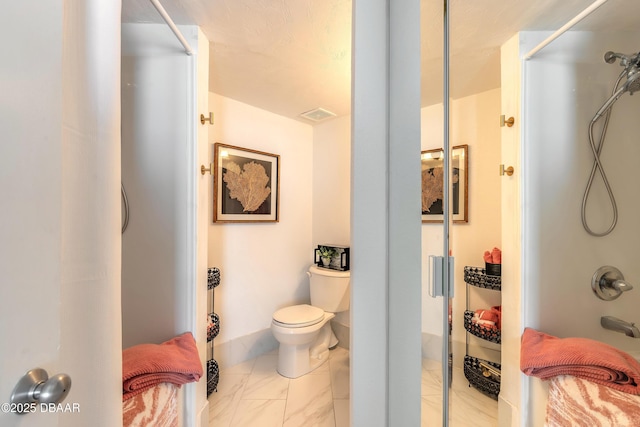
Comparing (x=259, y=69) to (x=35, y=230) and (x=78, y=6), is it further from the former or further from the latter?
(x=35, y=230)

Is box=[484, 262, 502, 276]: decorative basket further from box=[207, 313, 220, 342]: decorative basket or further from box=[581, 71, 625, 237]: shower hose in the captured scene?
box=[207, 313, 220, 342]: decorative basket

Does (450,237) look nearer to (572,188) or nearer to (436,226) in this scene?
(436,226)

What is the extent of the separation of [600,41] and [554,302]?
1.24 feet

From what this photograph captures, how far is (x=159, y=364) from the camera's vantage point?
0.78 meters

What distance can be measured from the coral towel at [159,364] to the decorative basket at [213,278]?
617mm

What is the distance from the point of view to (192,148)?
96cm

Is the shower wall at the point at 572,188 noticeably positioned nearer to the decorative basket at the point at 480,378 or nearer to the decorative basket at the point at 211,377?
the decorative basket at the point at 480,378

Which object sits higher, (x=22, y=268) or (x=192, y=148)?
(x=192, y=148)

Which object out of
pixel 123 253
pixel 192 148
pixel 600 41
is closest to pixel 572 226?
pixel 600 41

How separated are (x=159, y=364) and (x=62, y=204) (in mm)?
655

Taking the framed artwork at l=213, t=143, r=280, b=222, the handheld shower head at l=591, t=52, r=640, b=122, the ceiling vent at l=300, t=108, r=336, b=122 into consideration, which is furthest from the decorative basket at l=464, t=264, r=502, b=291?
the ceiling vent at l=300, t=108, r=336, b=122

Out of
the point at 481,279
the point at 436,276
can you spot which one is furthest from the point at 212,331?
the point at 481,279

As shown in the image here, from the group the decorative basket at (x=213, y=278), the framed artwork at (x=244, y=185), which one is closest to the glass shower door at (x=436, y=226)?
the decorative basket at (x=213, y=278)

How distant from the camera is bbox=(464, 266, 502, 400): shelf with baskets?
1.43 feet
